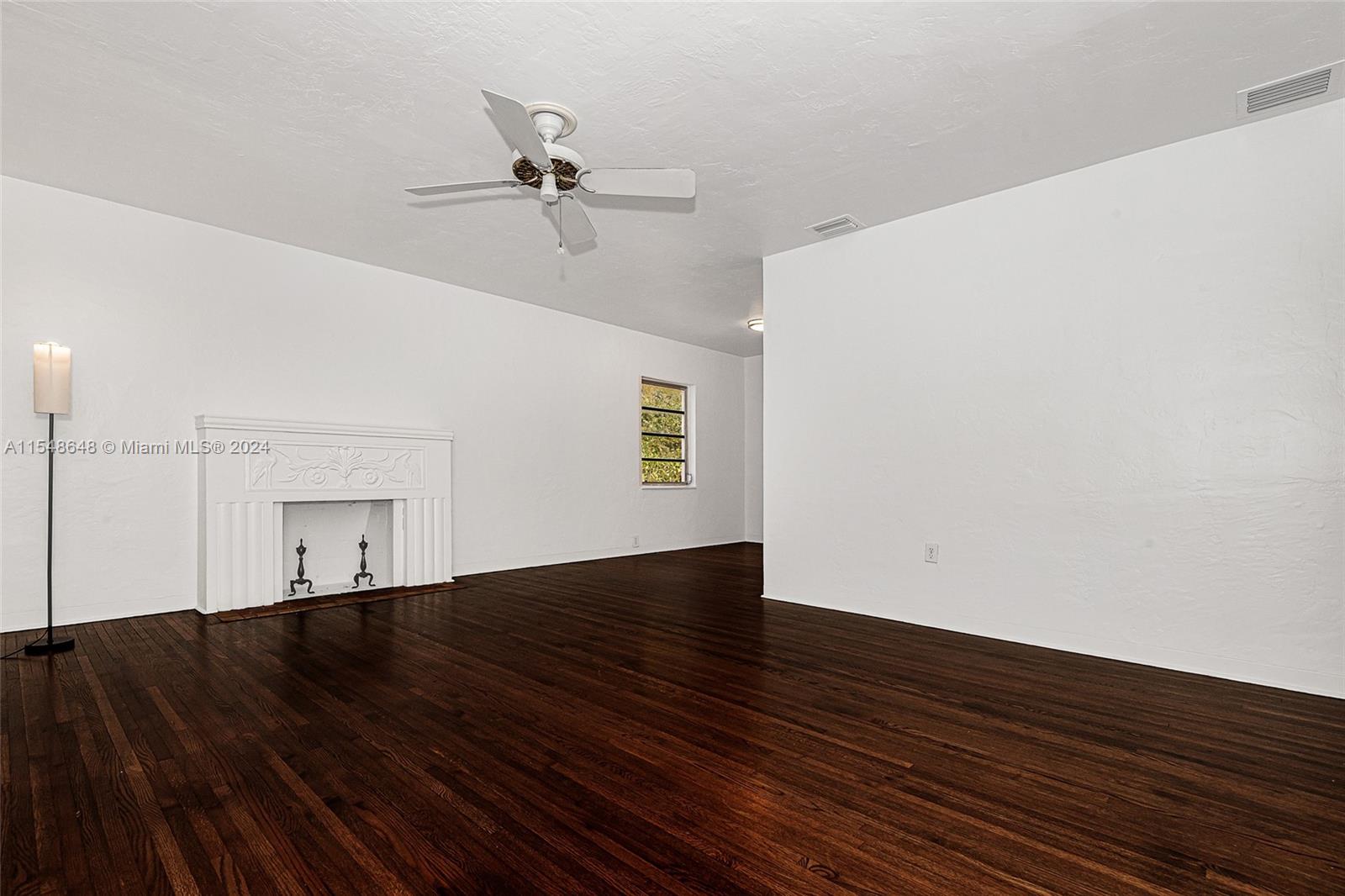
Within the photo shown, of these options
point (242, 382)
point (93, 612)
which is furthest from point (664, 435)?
point (93, 612)

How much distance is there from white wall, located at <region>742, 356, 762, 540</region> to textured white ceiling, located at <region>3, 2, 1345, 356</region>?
16.7 feet

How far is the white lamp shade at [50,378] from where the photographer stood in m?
3.66

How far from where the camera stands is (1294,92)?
2854mm

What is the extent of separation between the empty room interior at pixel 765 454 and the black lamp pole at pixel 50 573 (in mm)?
37

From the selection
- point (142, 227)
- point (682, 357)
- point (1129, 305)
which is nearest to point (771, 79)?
point (1129, 305)

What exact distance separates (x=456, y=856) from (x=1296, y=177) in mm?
4523

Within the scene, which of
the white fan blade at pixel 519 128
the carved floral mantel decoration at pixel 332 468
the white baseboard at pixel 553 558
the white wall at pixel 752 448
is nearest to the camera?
the white fan blade at pixel 519 128

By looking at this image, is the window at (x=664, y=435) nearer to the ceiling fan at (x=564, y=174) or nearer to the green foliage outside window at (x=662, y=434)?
the green foliage outside window at (x=662, y=434)

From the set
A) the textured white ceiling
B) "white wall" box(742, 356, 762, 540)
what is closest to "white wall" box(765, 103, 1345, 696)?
the textured white ceiling

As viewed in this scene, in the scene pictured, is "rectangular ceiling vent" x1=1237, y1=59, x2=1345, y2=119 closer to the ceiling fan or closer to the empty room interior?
the empty room interior

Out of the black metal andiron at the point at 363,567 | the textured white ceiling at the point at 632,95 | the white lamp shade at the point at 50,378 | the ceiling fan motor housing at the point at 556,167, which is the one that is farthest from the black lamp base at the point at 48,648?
the ceiling fan motor housing at the point at 556,167

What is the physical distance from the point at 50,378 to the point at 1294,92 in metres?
6.74

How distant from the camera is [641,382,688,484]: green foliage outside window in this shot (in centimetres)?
807

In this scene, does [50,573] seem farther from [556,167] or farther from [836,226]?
[836,226]
